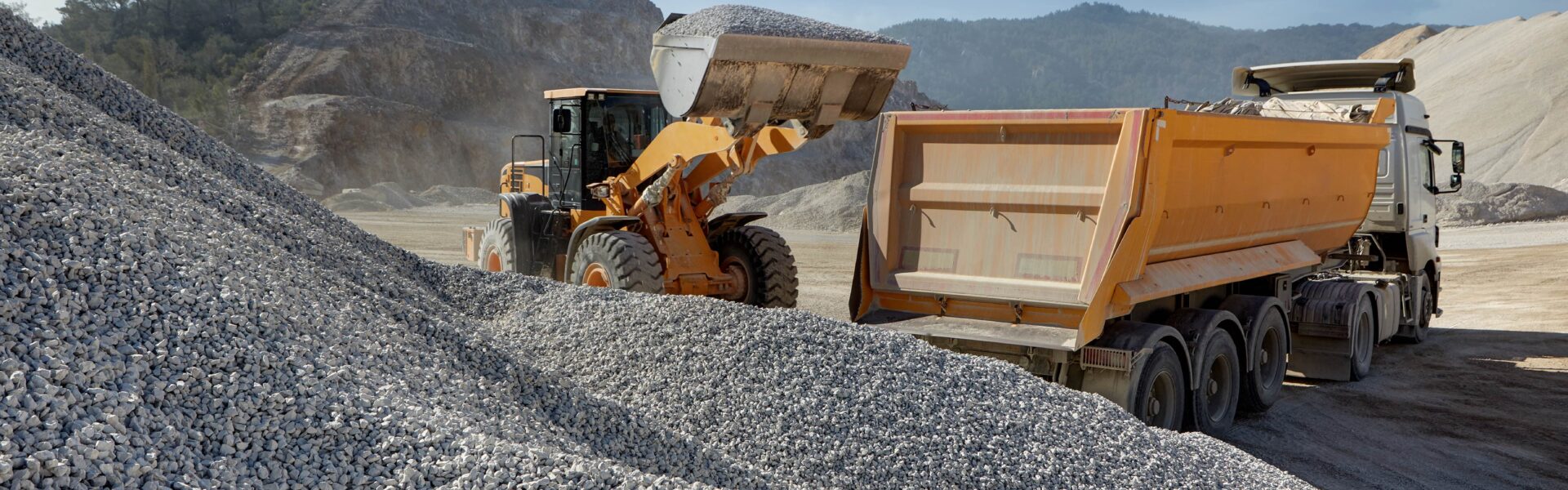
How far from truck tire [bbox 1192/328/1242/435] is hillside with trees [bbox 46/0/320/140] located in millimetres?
38351

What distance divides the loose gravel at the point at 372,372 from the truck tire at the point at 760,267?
2.20 m

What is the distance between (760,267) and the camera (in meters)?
8.88

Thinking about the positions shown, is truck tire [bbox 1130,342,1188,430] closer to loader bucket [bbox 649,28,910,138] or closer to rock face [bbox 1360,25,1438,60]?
loader bucket [bbox 649,28,910,138]

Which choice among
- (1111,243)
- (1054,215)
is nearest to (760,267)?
(1054,215)

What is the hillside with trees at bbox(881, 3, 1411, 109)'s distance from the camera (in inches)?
4326

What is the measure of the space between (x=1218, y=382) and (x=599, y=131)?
5.21 m

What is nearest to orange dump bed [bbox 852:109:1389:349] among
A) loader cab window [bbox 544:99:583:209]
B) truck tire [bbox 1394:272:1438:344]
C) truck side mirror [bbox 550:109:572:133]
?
loader cab window [bbox 544:99:583:209]

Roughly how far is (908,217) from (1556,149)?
3739cm

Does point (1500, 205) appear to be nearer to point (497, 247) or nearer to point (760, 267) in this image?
point (760, 267)

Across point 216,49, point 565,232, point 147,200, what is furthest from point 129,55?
point 147,200

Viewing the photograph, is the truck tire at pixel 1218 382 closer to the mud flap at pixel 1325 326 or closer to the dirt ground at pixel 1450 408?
the dirt ground at pixel 1450 408

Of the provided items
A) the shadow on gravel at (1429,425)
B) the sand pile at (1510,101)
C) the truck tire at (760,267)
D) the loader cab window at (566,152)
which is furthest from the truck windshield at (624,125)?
the sand pile at (1510,101)

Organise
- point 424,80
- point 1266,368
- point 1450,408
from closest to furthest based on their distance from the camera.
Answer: point 1266,368, point 1450,408, point 424,80

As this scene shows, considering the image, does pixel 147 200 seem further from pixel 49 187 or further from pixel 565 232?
pixel 565 232
